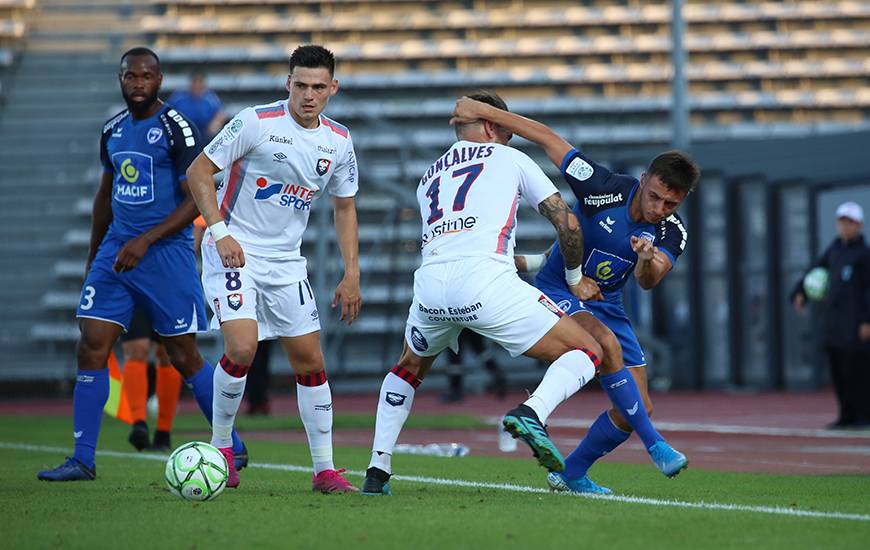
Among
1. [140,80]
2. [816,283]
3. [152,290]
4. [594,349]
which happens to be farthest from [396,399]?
[816,283]

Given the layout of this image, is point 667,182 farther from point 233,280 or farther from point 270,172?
point 233,280

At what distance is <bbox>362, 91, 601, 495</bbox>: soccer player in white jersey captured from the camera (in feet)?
22.2

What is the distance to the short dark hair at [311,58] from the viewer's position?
292 inches

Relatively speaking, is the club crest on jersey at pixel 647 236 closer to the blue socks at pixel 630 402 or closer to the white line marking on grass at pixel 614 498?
the blue socks at pixel 630 402

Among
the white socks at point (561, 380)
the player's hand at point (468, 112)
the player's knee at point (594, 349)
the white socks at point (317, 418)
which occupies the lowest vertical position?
the white socks at point (317, 418)

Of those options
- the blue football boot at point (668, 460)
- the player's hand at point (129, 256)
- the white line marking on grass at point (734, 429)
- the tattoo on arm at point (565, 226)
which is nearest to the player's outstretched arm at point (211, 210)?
the player's hand at point (129, 256)

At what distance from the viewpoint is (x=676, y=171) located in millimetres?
7152

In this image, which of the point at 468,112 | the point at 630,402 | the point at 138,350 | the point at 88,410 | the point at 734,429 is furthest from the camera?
the point at 734,429

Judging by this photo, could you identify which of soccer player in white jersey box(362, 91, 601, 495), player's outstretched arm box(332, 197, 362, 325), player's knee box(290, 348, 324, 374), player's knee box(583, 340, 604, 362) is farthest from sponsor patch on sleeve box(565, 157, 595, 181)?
player's knee box(290, 348, 324, 374)

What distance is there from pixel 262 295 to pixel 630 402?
6.38ft

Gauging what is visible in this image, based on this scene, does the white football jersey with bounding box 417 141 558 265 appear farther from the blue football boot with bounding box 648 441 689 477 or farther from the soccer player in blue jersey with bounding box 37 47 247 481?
the soccer player in blue jersey with bounding box 37 47 247 481

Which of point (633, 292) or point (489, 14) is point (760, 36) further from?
point (633, 292)

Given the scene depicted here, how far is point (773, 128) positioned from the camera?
29906 mm

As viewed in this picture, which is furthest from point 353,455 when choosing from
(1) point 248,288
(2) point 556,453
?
(2) point 556,453
